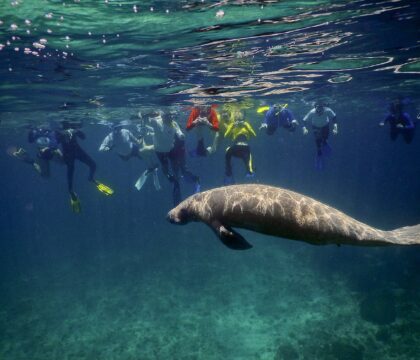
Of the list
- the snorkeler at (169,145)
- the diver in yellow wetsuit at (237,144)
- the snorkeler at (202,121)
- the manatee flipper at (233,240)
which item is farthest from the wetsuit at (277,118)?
the manatee flipper at (233,240)

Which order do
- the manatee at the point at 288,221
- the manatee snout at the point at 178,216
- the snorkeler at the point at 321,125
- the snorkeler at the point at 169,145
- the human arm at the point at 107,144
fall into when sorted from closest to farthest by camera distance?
the manatee at the point at 288,221 < the manatee snout at the point at 178,216 < the human arm at the point at 107,144 < the snorkeler at the point at 169,145 < the snorkeler at the point at 321,125

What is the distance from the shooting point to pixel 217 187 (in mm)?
8945

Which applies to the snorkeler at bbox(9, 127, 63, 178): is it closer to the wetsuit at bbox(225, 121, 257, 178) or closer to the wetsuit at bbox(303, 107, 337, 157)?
the wetsuit at bbox(225, 121, 257, 178)

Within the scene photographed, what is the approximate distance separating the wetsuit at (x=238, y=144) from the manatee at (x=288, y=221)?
794 cm

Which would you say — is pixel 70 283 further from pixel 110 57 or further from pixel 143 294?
pixel 110 57

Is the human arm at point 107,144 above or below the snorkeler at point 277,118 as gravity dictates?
below

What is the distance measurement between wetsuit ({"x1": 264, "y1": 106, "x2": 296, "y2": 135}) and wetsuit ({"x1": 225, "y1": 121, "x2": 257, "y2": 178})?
6.80 feet

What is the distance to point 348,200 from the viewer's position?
3575 cm

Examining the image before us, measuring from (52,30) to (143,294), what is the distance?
1476 cm

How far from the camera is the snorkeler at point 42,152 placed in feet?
63.2

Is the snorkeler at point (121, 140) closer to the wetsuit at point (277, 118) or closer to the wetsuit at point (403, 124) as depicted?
the wetsuit at point (277, 118)

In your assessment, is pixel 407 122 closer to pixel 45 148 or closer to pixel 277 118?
pixel 277 118

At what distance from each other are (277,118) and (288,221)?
12.5 m

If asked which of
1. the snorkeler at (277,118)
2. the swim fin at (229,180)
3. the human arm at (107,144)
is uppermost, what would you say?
the snorkeler at (277,118)
